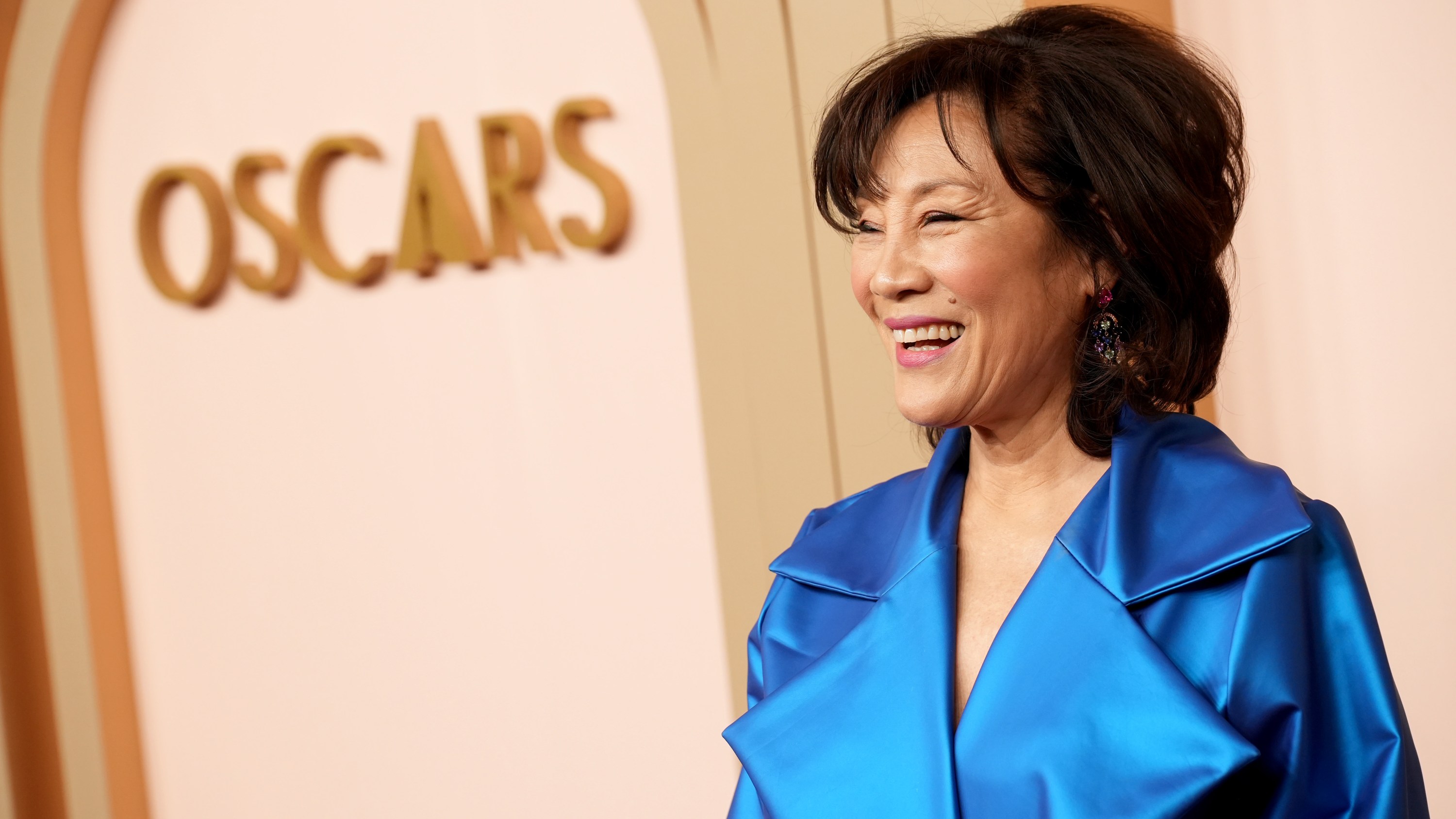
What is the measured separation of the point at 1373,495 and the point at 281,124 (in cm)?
226

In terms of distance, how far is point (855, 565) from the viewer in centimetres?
146

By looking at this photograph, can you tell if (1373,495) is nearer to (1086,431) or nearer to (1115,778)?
(1086,431)

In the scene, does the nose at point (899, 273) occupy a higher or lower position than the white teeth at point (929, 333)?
higher

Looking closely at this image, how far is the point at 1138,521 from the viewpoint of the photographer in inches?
→ 48.9

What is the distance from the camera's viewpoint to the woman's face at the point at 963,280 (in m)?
1.29

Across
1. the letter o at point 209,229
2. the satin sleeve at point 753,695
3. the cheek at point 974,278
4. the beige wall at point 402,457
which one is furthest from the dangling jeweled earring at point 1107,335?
the letter o at point 209,229

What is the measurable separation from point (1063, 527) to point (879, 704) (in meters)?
0.27

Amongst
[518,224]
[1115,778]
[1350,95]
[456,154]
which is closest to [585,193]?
[518,224]

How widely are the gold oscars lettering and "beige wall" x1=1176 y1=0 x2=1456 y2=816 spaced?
1.14 meters

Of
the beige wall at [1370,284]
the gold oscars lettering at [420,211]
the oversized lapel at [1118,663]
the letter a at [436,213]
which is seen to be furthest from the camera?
the letter a at [436,213]

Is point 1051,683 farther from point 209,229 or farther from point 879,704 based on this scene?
point 209,229

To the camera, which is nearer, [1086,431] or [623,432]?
[1086,431]

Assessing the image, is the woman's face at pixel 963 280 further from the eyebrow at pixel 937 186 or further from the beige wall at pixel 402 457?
the beige wall at pixel 402 457

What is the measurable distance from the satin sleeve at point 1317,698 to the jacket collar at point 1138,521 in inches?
1.8
